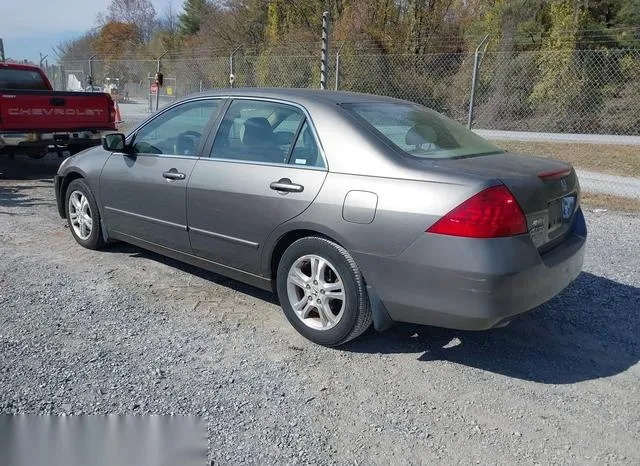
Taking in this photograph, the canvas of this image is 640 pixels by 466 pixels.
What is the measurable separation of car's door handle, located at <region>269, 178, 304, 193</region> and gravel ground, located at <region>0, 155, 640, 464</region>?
99cm

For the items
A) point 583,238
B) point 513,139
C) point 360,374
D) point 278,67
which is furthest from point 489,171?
point 278,67

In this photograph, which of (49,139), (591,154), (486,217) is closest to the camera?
(486,217)

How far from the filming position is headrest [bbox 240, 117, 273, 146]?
388cm

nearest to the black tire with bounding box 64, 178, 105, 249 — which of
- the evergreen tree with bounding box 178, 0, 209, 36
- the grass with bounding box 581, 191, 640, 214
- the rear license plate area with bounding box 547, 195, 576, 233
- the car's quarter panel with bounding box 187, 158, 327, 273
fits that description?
the car's quarter panel with bounding box 187, 158, 327, 273

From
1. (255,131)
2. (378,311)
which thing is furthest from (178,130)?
(378,311)

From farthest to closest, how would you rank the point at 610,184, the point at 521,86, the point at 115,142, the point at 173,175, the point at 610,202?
the point at 521,86
the point at 610,184
the point at 610,202
the point at 115,142
the point at 173,175

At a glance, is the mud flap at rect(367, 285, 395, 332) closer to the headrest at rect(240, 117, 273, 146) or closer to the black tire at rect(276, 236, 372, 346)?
the black tire at rect(276, 236, 372, 346)

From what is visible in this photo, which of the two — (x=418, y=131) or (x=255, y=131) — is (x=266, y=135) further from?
(x=418, y=131)

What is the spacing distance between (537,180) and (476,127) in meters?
18.1

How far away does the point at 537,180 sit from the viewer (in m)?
3.17

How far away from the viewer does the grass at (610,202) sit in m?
8.16

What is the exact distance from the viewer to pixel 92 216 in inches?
205

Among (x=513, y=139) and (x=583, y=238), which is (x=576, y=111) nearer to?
(x=513, y=139)

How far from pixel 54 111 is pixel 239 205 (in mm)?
6453
